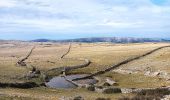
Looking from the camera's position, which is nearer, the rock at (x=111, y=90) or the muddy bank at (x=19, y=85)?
the rock at (x=111, y=90)

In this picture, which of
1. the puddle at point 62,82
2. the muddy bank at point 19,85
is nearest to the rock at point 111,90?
the muddy bank at point 19,85

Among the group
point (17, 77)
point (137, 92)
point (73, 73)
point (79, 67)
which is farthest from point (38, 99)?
point (79, 67)

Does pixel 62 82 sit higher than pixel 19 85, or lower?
lower

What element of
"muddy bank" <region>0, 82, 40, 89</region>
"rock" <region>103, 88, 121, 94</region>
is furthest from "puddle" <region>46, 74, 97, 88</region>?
"rock" <region>103, 88, 121, 94</region>

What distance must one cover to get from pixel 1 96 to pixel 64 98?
23.6 feet

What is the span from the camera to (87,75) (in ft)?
303

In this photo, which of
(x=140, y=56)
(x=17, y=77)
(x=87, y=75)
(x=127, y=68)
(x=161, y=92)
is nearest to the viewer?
(x=161, y=92)

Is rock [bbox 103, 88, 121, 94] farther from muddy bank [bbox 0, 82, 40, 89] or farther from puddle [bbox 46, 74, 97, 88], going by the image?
puddle [bbox 46, 74, 97, 88]

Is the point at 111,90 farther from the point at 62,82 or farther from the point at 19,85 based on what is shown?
the point at 62,82

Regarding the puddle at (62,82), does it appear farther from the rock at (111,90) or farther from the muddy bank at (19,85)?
the rock at (111,90)

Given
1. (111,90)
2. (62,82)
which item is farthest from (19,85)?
(62,82)

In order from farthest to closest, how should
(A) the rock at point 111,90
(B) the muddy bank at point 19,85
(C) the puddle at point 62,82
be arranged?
1. (C) the puddle at point 62,82
2. (B) the muddy bank at point 19,85
3. (A) the rock at point 111,90

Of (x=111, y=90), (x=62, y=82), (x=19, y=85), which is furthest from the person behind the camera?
(x=62, y=82)

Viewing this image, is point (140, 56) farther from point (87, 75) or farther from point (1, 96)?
point (1, 96)
